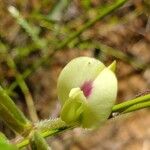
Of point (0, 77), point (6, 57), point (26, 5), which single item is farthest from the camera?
point (26, 5)

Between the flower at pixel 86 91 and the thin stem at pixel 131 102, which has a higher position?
the flower at pixel 86 91

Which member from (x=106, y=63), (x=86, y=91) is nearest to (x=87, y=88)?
(x=86, y=91)

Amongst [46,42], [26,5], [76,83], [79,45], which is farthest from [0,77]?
[76,83]

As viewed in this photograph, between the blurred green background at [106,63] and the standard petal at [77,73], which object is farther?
the blurred green background at [106,63]

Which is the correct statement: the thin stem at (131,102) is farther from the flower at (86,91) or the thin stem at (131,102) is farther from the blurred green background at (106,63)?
the blurred green background at (106,63)

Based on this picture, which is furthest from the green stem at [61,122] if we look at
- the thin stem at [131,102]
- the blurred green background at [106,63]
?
the blurred green background at [106,63]

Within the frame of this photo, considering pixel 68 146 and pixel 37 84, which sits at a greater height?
pixel 37 84

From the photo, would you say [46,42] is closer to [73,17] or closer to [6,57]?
[6,57]
